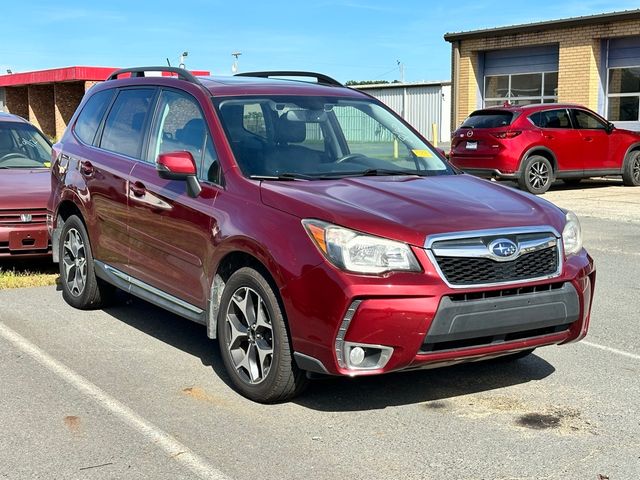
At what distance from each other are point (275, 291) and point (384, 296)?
0.68 m

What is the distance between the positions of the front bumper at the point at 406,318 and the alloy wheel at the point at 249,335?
0.31m

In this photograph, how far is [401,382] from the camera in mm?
5195

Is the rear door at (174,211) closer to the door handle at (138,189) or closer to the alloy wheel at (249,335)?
the door handle at (138,189)

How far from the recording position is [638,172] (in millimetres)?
19125

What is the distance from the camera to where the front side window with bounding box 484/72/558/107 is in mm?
25656

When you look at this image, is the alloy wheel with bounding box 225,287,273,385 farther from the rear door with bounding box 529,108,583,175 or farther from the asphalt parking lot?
the rear door with bounding box 529,108,583,175

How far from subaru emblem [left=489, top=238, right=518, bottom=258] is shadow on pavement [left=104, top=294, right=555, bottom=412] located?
1017mm

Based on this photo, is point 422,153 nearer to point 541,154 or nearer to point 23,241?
point 23,241

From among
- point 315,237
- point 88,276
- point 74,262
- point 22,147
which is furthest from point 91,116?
point 315,237

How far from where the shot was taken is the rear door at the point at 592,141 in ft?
59.4

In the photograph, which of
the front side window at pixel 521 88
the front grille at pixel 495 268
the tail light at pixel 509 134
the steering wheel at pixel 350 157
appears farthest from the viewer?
the front side window at pixel 521 88

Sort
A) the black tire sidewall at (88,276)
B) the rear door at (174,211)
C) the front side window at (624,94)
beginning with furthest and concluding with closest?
the front side window at (624,94)
the black tire sidewall at (88,276)
the rear door at (174,211)

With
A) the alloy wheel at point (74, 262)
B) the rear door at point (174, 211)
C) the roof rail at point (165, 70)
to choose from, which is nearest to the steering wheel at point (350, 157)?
the rear door at point (174, 211)

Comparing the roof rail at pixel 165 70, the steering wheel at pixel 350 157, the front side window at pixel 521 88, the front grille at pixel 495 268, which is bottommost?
the front grille at pixel 495 268
